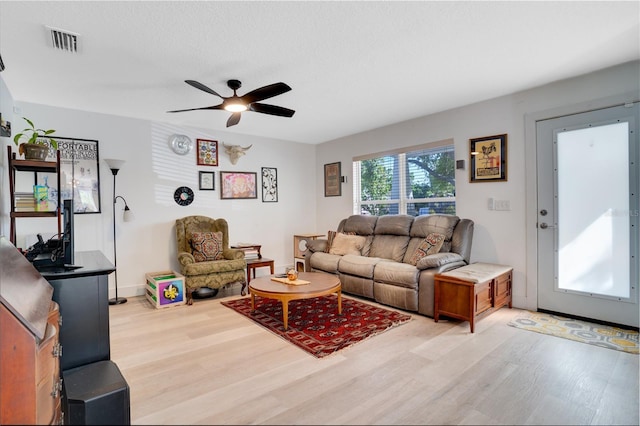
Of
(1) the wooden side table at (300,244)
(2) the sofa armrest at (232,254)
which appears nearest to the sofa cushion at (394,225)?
(1) the wooden side table at (300,244)

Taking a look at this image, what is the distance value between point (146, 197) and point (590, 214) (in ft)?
16.6

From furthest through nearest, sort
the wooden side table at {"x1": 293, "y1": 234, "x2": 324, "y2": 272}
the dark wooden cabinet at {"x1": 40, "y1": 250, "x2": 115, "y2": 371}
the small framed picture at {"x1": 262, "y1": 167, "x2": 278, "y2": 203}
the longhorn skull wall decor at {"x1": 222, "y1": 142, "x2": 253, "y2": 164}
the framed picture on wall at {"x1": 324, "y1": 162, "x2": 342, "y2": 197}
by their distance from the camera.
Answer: the framed picture on wall at {"x1": 324, "y1": 162, "x2": 342, "y2": 197}
the wooden side table at {"x1": 293, "y1": 234, "x2": 324, "y2": 272}
the small framed picture at {"x1": 262, "y1": 167, "x2": 278, "y2": 203}
the longhorn skull wall decor at {"x1": 222, "y1": 142, "x2": 253, "y2": 164}
the dark wooden cabinet at {"x1": 40, "y1": 250, "x2": 115, "y2": 371}

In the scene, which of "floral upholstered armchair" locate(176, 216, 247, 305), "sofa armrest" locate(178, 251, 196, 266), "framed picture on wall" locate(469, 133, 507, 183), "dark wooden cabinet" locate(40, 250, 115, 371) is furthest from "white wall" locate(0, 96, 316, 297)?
"framed picture on wall" locate(469, 133, 507, 183)

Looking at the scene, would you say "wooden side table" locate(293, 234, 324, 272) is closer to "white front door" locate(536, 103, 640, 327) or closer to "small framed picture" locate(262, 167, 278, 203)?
"small framed picture" locate(262, 167, 278, 203)

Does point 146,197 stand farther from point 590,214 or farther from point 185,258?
point 590,214

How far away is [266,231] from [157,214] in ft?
5.64

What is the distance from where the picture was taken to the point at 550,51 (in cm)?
262

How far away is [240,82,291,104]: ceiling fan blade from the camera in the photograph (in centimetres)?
267

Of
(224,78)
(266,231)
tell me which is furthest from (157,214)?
(224,78)

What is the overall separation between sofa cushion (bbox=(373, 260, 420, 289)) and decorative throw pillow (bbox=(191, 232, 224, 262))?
2.11 m

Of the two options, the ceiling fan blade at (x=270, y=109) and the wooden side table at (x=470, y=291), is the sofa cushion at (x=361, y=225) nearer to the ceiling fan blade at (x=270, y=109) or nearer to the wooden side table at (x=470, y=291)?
the wooden side table at (x=470, y=291)

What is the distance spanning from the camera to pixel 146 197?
4.37 m

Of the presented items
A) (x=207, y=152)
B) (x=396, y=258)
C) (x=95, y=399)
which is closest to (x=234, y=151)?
(x=207, y=152)

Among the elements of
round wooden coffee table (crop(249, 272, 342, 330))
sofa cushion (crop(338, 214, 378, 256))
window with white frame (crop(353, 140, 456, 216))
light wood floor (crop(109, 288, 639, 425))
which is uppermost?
window with white frame (crop(353, 140, 456, 216))
